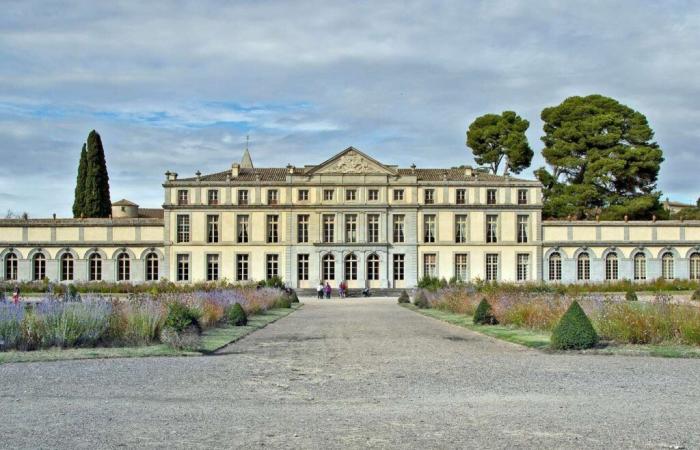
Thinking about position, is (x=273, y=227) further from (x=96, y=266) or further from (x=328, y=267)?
(x=96, y=266)

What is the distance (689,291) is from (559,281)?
402 inches

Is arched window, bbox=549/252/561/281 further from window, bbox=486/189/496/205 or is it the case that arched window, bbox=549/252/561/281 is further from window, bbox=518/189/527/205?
window, bbox=486/189/496/205

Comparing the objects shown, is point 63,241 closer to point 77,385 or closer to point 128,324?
point 128,324

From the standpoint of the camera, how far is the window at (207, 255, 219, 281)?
55.7 meters

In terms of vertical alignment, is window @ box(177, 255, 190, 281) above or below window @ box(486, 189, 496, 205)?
below

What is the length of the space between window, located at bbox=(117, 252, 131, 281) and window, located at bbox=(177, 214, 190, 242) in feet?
12.6

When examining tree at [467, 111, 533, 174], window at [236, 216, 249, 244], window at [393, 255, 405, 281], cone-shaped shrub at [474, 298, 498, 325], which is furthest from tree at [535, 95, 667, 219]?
cone-shaped shrub at [474, 298, 498, 325]

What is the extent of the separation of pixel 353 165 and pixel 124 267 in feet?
56.2

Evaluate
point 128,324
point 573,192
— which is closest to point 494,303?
point 128,324

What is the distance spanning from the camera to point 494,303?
2416 centimetres

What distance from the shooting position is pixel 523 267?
5675 centimetres

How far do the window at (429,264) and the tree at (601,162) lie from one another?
1144cm

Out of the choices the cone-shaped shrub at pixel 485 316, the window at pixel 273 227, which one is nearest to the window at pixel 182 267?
the window at pixel 273 227

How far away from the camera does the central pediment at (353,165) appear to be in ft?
184
